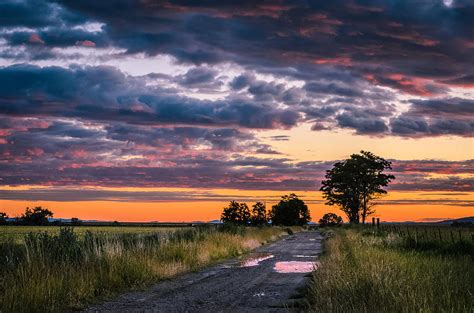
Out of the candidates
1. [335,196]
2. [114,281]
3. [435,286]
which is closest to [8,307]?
[114,281]

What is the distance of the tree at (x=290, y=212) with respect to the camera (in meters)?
156

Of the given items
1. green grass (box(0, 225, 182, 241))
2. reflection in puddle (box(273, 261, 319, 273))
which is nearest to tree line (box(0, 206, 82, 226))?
green grass (box(0, 225, 182, 241))

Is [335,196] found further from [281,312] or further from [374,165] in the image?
[281,312]

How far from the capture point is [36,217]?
140875mm

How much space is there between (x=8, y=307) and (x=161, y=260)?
32.8 feet

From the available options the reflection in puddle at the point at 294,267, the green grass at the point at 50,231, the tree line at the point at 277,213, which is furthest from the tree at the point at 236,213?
the reflection in puddle at the point at 294,267

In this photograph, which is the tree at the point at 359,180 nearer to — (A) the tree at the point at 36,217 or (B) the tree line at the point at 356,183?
(B) the tree line at the point at 356,183

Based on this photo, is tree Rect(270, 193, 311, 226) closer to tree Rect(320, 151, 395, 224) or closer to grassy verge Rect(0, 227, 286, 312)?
tree Rect(320, 151, 395, 224)

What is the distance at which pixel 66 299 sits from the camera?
1216 centimetres

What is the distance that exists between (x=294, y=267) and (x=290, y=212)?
13550 cm

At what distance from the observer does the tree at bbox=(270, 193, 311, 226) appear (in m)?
156

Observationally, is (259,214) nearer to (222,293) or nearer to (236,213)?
(236,213)

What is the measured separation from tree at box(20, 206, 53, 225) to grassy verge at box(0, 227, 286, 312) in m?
127

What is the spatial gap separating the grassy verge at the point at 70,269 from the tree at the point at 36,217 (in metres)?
127
